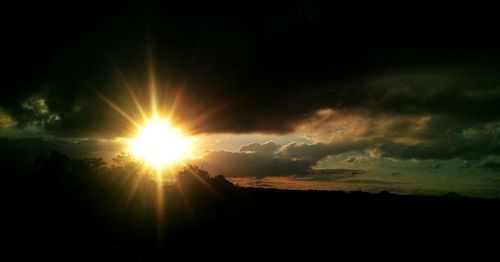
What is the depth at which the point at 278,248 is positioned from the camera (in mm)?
42438

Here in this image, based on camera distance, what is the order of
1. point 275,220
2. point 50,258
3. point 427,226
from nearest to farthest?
point 50,258
point 427,226
point 275,220

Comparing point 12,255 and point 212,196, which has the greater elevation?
point 212,196

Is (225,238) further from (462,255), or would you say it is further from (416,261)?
(462,255)

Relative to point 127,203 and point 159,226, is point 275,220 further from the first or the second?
point 127,203

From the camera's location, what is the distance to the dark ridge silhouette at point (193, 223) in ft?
137

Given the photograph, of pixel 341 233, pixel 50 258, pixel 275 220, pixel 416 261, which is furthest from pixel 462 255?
pixel 50 258

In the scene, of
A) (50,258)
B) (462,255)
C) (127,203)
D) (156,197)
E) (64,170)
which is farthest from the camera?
(64,170)

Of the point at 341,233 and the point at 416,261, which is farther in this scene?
the point at 341,233

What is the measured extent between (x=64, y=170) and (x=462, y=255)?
2863 inches

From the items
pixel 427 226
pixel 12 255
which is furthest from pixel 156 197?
pixel 427 226

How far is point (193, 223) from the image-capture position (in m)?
57.4

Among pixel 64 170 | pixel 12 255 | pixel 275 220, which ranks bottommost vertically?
pixel 12 255

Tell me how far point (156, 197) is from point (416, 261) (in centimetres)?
4889

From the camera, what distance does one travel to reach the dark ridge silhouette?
4191cm
